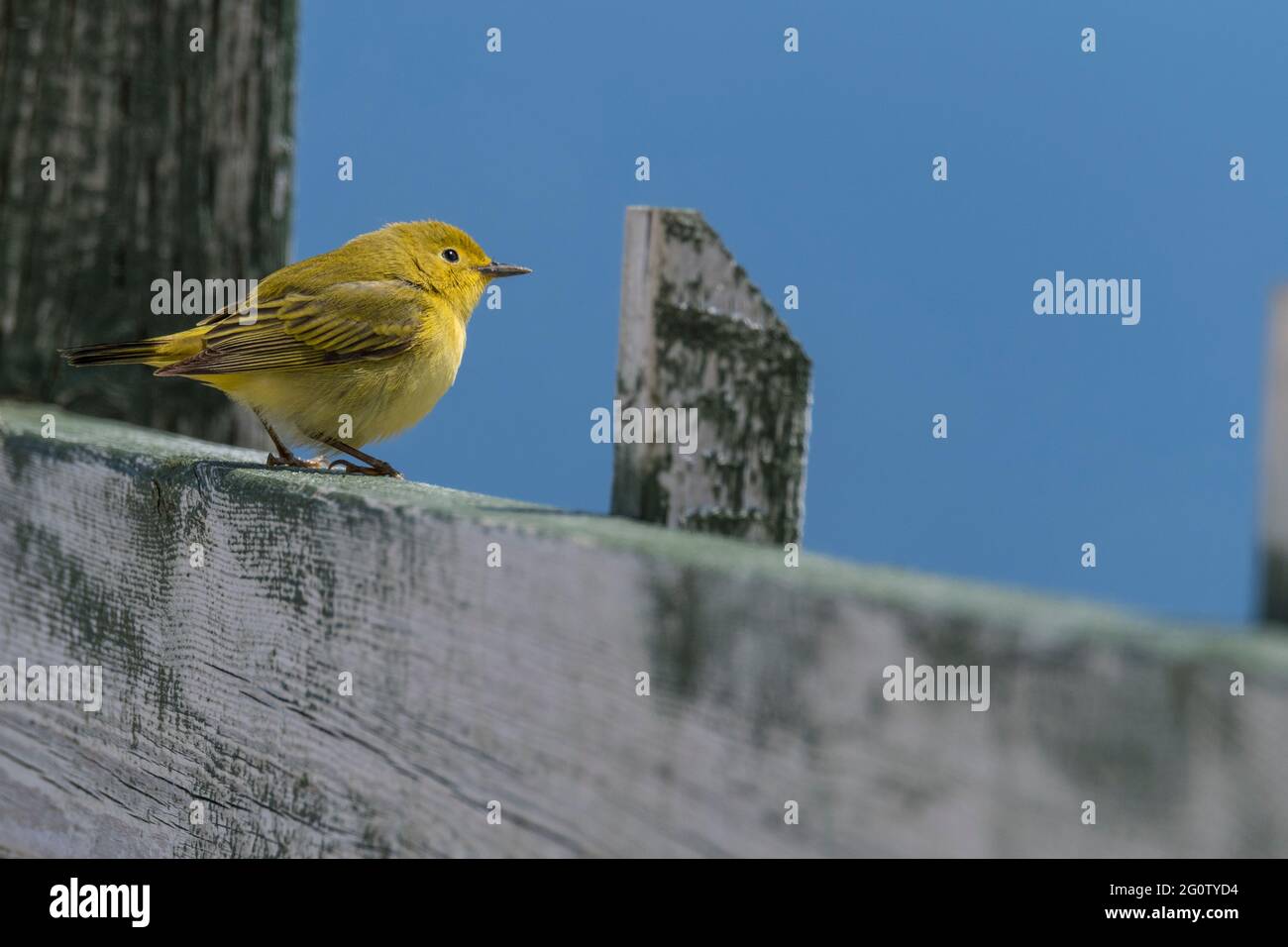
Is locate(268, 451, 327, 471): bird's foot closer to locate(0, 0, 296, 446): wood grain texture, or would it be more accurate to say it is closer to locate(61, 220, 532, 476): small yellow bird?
locate(61, 220, 532, 476): small yellow bird

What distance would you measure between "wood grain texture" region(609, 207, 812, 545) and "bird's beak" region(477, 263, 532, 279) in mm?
2512

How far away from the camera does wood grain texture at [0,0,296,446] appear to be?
3918 mm

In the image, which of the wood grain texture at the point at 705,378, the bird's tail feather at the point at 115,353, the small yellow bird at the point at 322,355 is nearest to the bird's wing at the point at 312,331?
the small yellow bird at the point at 322,355

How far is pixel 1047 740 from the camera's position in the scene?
4.60 feet

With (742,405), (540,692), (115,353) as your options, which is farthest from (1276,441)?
(115,353)

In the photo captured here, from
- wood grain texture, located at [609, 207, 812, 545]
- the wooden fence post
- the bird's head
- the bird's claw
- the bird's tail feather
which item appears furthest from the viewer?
the bird's head

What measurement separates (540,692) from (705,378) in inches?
19.9

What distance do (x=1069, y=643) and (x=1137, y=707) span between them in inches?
3.4

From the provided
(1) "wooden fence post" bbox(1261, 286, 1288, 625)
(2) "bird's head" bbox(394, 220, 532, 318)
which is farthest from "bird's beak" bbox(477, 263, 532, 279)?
(1) "wooden fence post" bbox(1261, 286, 1288, 625)

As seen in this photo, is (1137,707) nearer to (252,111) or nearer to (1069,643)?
(1069,643)

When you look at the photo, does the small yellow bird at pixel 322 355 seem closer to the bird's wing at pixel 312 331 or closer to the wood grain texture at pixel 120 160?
the bird's wing at pixel 312 331

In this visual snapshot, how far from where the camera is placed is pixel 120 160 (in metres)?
3.97

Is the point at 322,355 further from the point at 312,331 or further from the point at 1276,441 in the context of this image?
the point at 1276,441

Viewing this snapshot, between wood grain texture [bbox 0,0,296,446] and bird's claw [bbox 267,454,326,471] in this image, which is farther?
wood grain texture [bbox 0,0,296,446]
